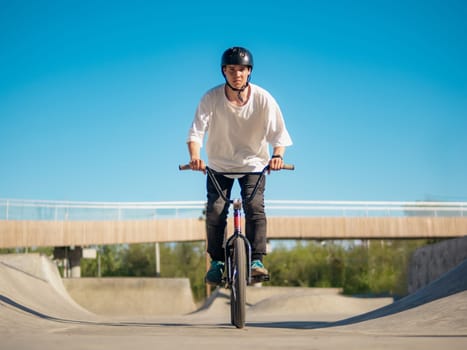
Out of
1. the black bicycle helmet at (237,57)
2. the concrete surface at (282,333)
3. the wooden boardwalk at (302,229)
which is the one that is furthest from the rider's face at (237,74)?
the wooden boardwalk at (302,229)

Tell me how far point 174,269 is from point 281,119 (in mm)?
46807

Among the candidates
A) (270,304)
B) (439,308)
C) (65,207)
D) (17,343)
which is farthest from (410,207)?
(17,343)

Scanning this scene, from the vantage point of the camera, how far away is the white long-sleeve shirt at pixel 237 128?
572 cm

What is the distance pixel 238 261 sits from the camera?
17.3ft

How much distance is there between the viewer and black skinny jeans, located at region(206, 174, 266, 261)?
570 centimetres

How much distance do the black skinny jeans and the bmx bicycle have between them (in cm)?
10

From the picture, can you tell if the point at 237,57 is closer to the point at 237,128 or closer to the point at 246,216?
the point at 237,128

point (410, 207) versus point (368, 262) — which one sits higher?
point (410, 207)

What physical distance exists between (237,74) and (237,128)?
55cm

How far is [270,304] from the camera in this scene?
16.5m

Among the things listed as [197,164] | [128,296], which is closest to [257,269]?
[197,164]

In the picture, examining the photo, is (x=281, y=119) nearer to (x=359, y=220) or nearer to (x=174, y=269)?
(x=359, y=220)

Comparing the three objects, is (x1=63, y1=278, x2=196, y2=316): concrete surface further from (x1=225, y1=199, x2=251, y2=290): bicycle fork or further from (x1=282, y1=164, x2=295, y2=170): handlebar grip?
(x1=282, y1=164, x2=295, y2=170): handlebar grip

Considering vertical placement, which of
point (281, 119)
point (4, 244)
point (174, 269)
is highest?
point (281, 119)
